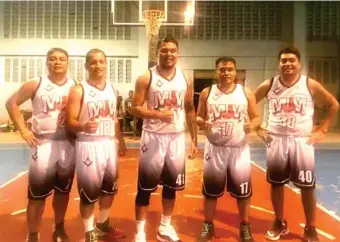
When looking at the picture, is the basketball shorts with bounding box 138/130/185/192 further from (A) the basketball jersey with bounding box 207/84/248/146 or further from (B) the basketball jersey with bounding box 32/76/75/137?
(B) the basketball jersey with bounding box 32/76/75/137

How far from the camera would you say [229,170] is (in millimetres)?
3371

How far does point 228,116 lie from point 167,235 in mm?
1057

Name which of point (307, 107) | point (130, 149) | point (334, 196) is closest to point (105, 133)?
point (307, 107)

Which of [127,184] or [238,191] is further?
[127,184]

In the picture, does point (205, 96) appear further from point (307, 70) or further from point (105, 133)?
point (307, 70)

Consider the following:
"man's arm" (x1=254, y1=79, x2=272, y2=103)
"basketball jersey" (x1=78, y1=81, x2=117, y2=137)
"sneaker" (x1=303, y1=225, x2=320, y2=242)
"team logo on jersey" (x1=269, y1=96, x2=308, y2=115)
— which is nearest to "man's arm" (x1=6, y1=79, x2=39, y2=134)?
"basketball jersey" (x1=78, y1=81, x2=117, y2=137)

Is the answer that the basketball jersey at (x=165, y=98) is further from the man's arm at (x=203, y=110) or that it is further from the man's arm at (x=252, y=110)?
the man's arm at (x=252, y=110)

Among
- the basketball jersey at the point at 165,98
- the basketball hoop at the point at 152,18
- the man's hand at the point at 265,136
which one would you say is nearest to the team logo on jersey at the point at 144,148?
the basketball jersey at the point at 165,98

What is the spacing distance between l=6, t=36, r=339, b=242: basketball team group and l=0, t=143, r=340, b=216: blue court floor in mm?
1324

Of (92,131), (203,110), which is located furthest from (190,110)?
(92,131)

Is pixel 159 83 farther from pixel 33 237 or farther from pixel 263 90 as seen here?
pixel 33 237

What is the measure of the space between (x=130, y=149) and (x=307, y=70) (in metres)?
7.58

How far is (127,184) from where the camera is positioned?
565 centimetres

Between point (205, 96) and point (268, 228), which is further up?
point (205, 96)
